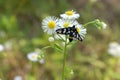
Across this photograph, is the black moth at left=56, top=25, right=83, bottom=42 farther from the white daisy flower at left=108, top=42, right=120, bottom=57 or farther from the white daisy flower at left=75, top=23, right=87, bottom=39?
the white daisy flower at left=108, top=42, right=120, bottom=57

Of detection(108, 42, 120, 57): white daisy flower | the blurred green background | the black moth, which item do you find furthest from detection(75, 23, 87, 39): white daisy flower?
detection(108, 42, 120, 57): white daisy flower

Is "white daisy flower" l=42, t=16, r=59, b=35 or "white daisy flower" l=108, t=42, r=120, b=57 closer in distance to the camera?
"white daisy flower" l=42, t=16, r=59, b=35

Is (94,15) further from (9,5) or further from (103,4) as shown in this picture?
(9,5)

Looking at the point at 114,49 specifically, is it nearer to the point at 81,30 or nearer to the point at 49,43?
the point at 49,43

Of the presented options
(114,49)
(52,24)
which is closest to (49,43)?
(114,49)

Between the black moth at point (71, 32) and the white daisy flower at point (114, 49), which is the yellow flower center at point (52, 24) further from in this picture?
the white daisy flower at point (114, 49)

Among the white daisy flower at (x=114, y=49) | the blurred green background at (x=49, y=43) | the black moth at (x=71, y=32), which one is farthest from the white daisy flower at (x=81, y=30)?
the white daisy flower at (x=114, y=49)

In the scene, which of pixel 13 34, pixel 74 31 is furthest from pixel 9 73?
pixel 74 31

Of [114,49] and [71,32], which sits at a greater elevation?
[114,49]

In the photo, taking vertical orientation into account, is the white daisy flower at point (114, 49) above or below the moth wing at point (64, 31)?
above
